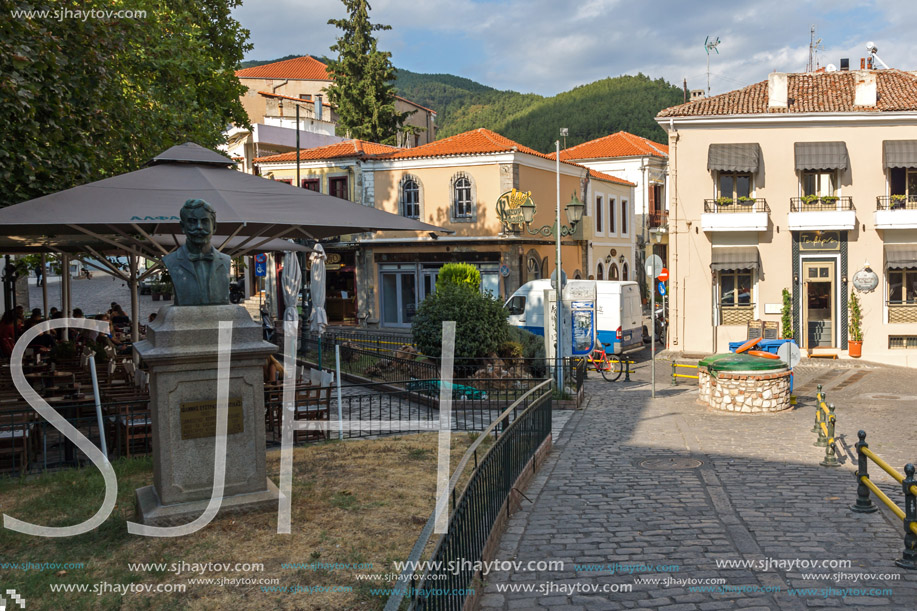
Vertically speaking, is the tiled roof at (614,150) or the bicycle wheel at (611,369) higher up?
the tiled roof at (614,150)

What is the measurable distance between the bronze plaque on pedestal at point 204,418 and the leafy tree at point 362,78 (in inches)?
1549

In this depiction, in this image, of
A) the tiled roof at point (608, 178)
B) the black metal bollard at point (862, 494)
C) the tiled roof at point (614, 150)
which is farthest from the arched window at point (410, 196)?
the black metal bollard at point (862, 494)

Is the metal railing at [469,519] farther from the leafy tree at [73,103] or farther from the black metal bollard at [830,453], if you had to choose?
the leafy tree at [73,103]

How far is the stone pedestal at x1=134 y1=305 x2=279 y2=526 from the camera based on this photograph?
6.00 meters

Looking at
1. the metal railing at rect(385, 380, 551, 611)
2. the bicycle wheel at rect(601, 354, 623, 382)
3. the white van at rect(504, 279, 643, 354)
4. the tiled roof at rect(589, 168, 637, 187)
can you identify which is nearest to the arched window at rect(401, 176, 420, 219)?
the tiled roof at rect(589, 168, 637, 187)

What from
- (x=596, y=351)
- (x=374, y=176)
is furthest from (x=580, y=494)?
(x=374, y=176)

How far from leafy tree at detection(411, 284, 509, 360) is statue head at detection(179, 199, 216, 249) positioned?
9822 millimetres

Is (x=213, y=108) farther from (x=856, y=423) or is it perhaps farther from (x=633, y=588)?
(x=633, y=588)

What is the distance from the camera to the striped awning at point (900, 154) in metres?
23.1

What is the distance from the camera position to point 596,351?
2047cm

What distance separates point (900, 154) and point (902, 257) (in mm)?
3158

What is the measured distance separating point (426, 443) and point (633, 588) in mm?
4310

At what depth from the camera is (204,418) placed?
20.1 ft

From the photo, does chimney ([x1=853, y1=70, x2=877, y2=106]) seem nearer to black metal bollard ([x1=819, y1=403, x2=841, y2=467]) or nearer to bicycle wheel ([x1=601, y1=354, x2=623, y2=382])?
bicycle wheel ([x1=601, y1=354, x2=623, y2=382])
